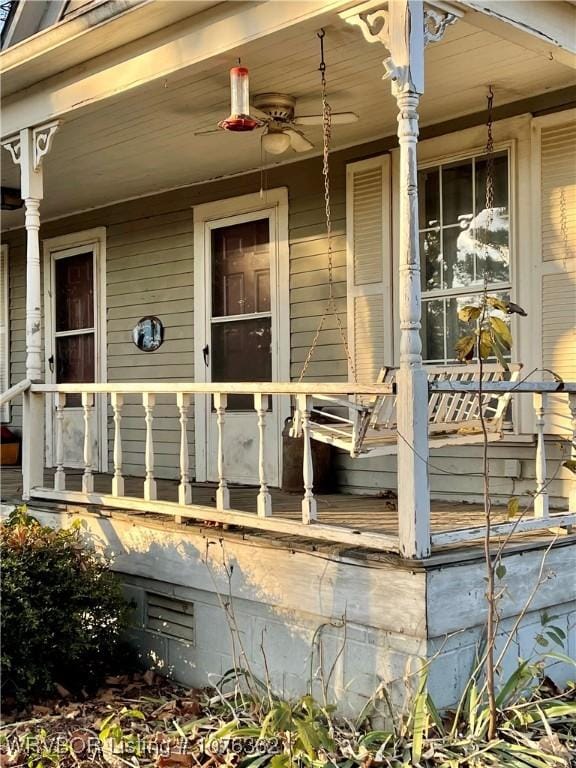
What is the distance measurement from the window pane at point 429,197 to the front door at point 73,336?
355cm

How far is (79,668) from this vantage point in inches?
169

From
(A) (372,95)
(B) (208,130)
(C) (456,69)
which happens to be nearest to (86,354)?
(B) (208,130)

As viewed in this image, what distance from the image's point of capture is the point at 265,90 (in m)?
4.87

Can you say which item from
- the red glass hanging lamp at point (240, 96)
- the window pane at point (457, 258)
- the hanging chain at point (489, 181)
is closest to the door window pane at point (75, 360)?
the window pane at point (457, 258)

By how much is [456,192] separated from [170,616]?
2.99 meters

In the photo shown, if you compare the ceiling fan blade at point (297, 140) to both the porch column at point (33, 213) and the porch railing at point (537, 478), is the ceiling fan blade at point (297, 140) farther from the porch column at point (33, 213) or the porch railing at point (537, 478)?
the porch railing at point (537, 478)

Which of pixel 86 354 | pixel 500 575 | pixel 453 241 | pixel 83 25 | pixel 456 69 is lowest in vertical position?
pixel 500 575

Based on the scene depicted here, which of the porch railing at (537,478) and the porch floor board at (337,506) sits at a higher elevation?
the porch railing at (537,478)

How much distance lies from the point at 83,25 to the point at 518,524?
3.40m

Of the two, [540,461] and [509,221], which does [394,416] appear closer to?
[540,461]

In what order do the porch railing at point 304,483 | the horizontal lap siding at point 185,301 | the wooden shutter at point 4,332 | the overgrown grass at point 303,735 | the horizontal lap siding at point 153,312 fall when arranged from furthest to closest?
1. the wooden shutter at point 4,332
2. the horizontal lap siding at point 153,312
3. the horizontal lap siding at point 185,301
4. the porch railing at point 304,483
5. the overgrown grass at point 303,735

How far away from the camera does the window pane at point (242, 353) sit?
645 centimetres

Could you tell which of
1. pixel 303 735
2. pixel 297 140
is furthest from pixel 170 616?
pixel 297 140

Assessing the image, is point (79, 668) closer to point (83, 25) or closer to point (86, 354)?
point (83, 25)
